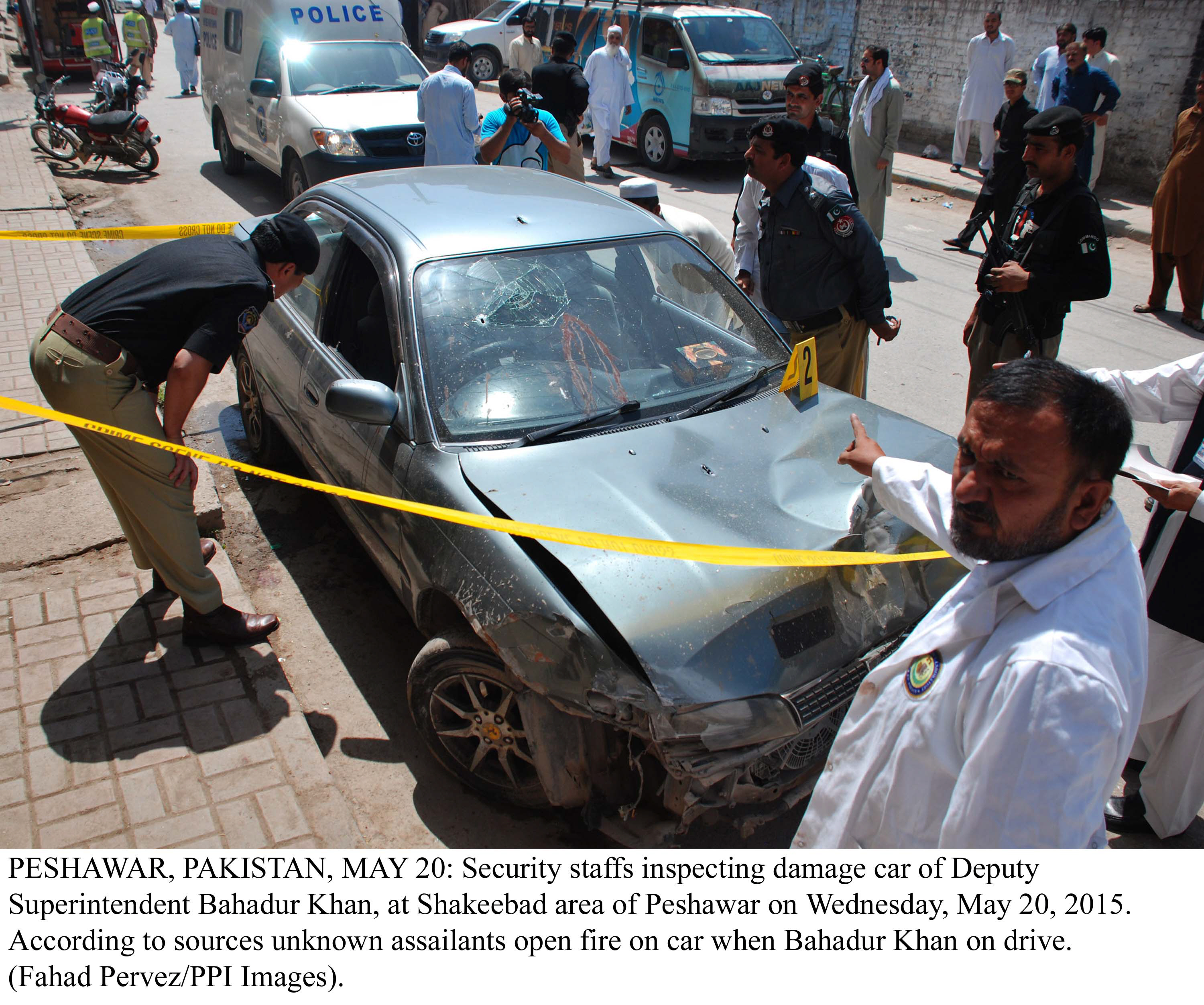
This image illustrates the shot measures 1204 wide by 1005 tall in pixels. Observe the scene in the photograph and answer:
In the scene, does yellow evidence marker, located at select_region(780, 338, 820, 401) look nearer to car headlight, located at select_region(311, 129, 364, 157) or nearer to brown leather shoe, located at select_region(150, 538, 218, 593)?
brown leather shoe, located at select_region(150, 538, 218, 593)

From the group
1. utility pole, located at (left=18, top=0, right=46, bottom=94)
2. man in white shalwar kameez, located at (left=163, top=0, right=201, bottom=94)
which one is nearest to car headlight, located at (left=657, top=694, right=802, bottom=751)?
man in white shalwar kameez, located at (left=163, top=0, right=201, bottom=94)

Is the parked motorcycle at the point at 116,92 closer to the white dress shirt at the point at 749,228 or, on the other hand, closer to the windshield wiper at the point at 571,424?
the white dress shirt at the point at 749,228

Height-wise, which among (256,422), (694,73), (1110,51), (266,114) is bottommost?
(256,422)

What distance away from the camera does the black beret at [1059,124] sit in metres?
3.94

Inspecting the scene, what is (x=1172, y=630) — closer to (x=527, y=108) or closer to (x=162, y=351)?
(x=162, y=351)

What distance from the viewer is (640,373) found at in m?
3.49

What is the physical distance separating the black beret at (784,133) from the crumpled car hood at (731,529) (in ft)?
5.34

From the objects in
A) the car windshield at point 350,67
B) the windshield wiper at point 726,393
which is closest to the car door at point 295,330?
the windshield wiper at point 726,393

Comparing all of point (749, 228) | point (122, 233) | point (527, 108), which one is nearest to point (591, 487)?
point (749, 228)

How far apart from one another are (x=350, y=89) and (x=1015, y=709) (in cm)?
1038

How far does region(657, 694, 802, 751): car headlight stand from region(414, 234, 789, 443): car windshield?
4.09 ft

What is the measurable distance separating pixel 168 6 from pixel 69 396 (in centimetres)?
3731

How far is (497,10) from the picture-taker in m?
19.3

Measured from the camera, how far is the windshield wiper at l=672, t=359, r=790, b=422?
3.40 m
